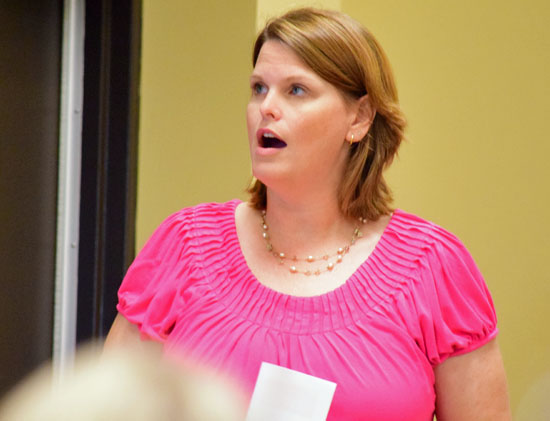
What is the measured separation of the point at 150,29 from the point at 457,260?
49.8 inches

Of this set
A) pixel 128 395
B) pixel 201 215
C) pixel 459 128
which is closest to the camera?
pixel 128 395

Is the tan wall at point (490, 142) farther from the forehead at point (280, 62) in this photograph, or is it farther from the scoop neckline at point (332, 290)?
the forehead at point (280, 62)

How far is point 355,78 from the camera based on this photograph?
178 cm

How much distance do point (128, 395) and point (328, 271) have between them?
1.36m

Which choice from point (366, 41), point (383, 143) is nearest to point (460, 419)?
point (383, 143)

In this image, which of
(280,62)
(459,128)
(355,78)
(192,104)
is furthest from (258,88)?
(459,128)

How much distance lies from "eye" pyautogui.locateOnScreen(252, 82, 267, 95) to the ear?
0.20m

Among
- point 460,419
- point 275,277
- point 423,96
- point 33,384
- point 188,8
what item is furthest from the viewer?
point 423,96

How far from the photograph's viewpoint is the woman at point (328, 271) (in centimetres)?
165

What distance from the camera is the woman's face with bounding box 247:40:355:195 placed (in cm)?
172

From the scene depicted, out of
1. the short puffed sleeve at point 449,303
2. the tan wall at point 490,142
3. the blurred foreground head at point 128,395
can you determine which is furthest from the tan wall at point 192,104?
the blurred foreground head at point 128,395

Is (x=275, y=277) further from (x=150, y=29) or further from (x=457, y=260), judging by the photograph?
(x=150, y=29)

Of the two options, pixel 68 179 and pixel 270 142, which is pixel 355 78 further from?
pixel 68 179

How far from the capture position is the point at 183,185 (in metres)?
2.54
